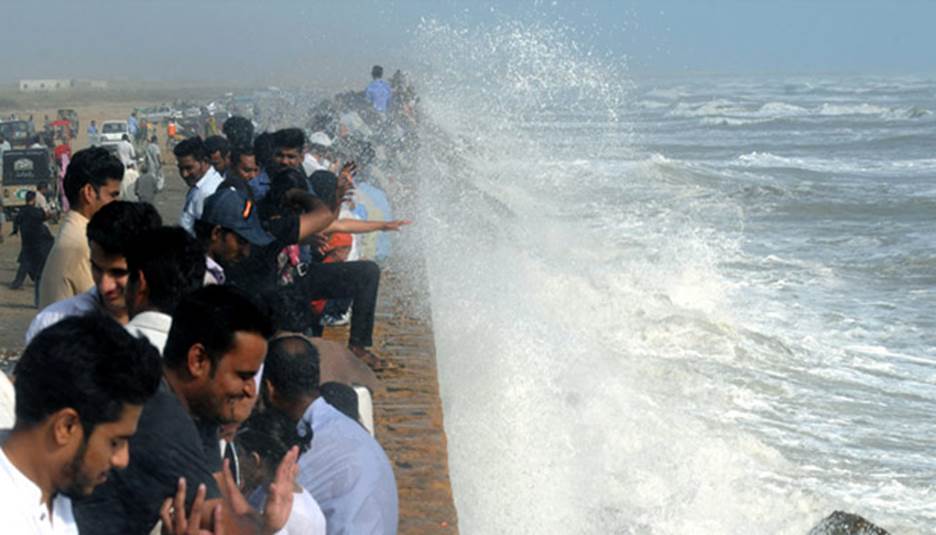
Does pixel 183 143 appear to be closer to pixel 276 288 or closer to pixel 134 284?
pixel 276 288

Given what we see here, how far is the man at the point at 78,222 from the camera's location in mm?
4957

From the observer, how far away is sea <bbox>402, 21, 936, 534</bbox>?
923cm

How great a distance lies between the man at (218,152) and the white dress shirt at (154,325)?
18.1 ft

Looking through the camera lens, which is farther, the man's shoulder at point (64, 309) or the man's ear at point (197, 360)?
the man's shoulder at point (64, 309)

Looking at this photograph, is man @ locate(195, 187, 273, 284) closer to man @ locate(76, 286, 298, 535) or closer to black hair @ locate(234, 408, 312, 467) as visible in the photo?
black hair @ locate(234, 408, 312, 467)

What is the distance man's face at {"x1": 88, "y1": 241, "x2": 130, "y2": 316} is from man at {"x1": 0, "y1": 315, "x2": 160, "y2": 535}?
1.38m

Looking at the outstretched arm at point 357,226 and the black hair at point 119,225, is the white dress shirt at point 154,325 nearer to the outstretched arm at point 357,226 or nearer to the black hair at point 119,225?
the black hair at point 119,225

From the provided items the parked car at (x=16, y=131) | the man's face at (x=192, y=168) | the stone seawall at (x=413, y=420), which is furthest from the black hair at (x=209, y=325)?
the parked car at (x=16, y=131)

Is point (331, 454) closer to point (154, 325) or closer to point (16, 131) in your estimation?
point (154, 325)

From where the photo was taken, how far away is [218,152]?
9516 mm

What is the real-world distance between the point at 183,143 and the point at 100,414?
6.64 metres

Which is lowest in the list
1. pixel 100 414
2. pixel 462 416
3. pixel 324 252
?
pixel 462 416

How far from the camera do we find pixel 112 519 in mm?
3000

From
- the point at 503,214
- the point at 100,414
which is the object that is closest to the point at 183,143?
the point at 100,414
